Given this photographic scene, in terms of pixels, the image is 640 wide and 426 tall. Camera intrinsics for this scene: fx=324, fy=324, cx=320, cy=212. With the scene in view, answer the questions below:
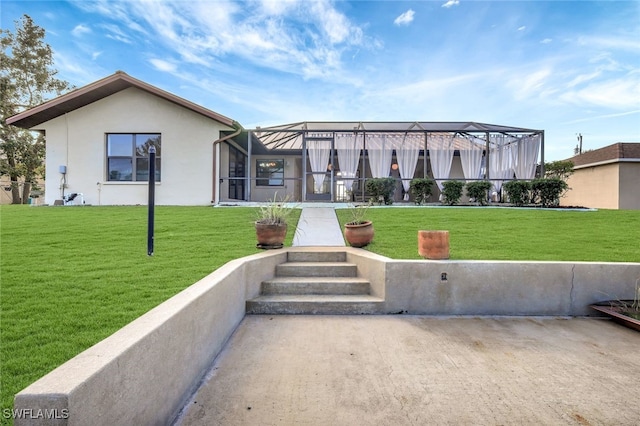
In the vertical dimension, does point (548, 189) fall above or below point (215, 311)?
above

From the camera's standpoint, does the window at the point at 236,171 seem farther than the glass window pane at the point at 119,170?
Yes

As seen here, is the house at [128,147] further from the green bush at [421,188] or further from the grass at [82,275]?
the green bush at [421,188]

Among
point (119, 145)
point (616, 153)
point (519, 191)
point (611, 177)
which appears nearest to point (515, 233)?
point (519, 191)

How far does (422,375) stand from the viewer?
258 cm

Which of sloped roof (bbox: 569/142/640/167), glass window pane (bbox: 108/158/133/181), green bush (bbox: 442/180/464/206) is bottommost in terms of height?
green bush (bbox: 442/180/464/206)

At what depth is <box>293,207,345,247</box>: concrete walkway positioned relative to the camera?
6.16 m

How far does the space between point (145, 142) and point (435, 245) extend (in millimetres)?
11776

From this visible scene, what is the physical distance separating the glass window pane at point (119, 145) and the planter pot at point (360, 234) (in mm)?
10543

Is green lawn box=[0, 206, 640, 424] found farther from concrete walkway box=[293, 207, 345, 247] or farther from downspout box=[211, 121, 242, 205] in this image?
downspout box=[211, 121, 242, 205]

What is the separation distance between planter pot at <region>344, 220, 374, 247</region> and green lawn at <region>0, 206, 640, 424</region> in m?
0.18

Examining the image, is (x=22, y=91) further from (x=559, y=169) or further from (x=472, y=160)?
(x=559, y=169)

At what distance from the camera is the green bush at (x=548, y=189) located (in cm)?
1116

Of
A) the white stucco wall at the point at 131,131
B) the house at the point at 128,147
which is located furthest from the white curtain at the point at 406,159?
the white stucco wall at the point at 131,131

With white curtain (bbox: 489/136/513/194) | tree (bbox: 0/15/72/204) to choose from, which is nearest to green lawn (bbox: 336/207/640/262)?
white curtain (bbox: 489/136/513/194)
